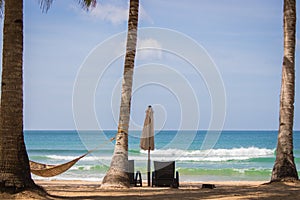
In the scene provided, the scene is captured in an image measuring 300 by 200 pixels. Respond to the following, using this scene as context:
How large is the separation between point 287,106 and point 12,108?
5.97m

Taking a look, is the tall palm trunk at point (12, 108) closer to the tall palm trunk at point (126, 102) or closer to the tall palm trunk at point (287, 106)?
the tall palm trunk at point (126, 102)

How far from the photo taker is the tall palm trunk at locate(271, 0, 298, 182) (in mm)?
11055

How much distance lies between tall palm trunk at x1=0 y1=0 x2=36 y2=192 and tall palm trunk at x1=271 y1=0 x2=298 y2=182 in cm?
548

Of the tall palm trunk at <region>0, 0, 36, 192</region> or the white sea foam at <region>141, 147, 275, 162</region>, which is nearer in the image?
the tall palm trunk at <region>0, 0, 36, 192</region>

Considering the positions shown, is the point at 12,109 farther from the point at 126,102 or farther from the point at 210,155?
the point at 210,155

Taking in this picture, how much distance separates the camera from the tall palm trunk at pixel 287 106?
36.3ft

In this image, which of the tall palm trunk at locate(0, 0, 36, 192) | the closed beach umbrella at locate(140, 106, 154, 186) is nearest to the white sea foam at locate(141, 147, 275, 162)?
the closed beach umbrella at locate(140, 106, 154, 186)

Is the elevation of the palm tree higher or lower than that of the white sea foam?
higher

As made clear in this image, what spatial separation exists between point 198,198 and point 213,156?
95.9 feet

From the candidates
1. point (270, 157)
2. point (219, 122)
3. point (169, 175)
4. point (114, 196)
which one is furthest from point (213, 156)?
point (114, 196)

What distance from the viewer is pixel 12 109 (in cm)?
780

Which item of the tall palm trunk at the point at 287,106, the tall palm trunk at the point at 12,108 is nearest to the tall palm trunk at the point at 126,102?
the tall palm trunk at the point at 287,106

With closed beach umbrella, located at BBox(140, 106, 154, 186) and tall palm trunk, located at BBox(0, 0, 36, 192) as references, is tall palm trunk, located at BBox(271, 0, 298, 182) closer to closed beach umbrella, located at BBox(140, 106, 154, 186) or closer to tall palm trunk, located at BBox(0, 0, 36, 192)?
closed beach umbrella, located at BBox(140, 106, 154, 186)

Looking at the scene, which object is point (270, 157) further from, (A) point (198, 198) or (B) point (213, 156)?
Answer: (A) point (198, 198)
